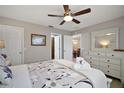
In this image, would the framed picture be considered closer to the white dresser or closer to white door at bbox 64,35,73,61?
white door at bbox 64,35,73,61

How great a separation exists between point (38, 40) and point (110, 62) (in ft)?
8.51

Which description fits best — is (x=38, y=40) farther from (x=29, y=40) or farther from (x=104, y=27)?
(x=104, y=27)

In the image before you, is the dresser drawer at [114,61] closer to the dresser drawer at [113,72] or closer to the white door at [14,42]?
the dresser drawer at [113,72]

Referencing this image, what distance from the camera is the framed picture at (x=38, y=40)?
11.6 ft

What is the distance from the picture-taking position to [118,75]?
2.41m

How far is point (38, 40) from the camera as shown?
3.65 metres

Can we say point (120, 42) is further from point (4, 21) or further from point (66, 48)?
point (4, 21)

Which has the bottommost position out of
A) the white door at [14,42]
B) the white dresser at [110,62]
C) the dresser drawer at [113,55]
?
the white dresser at [110,62]

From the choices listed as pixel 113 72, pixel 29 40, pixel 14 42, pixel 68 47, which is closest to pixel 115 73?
pixel 113 72

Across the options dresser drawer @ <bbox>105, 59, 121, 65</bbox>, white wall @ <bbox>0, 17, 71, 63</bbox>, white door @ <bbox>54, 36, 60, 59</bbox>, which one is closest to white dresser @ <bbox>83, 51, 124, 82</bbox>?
dresser drawer @ <bbox>105, 59, 121, 65</bbox>

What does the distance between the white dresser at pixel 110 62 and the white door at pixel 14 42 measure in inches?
91.0

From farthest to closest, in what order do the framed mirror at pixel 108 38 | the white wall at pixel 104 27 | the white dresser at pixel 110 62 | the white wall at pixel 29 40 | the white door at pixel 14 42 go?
the white wall at pixel 29 40 < the white door at pixel 14 42 < the framed mirror at pixel 108 38 < the white wall at pixel 104 27 < the white dresser at pixel 110 62

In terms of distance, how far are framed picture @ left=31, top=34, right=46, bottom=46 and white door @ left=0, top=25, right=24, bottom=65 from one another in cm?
44

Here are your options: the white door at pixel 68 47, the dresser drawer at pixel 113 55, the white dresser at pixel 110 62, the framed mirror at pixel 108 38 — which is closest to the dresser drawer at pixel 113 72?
the white dresser at pixel 110 62
